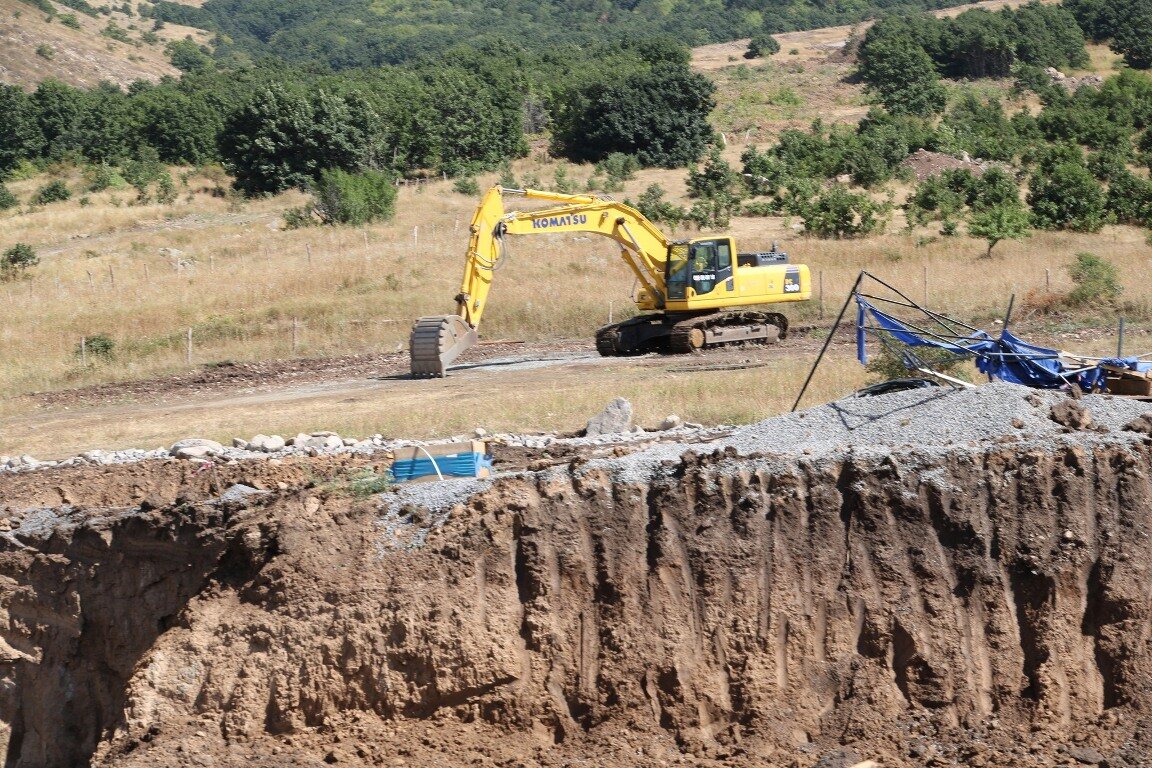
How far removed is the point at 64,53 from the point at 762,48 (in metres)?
55.6

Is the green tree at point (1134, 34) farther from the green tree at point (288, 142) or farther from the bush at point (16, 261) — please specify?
the bush at point (16, 261)

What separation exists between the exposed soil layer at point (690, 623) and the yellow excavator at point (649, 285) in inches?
543

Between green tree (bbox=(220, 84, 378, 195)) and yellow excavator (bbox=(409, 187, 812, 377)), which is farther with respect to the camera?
green tree (bbox=(220, 84, 378, 195))

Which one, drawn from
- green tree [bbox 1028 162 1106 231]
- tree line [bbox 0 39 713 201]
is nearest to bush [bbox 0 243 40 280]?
tree line [bbox 0 39 713 201]

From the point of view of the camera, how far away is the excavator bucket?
990 inches

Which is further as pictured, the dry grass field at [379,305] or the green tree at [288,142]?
the green tree at [288,142]

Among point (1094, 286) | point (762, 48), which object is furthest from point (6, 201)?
point (762, 48)

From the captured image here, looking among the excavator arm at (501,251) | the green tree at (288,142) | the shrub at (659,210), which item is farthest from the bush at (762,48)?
the excavator arm at (501,251)

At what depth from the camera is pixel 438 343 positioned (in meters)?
25.1

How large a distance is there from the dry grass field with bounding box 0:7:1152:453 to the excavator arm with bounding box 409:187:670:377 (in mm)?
848

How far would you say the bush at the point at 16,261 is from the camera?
1549 inches

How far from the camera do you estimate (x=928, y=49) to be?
8438cm

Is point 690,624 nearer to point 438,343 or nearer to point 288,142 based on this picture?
point 438,343

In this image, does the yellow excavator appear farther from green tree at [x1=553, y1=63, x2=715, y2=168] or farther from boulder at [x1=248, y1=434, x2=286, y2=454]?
green tree at [x1=553, y1=63, x2=715, y2=168]
